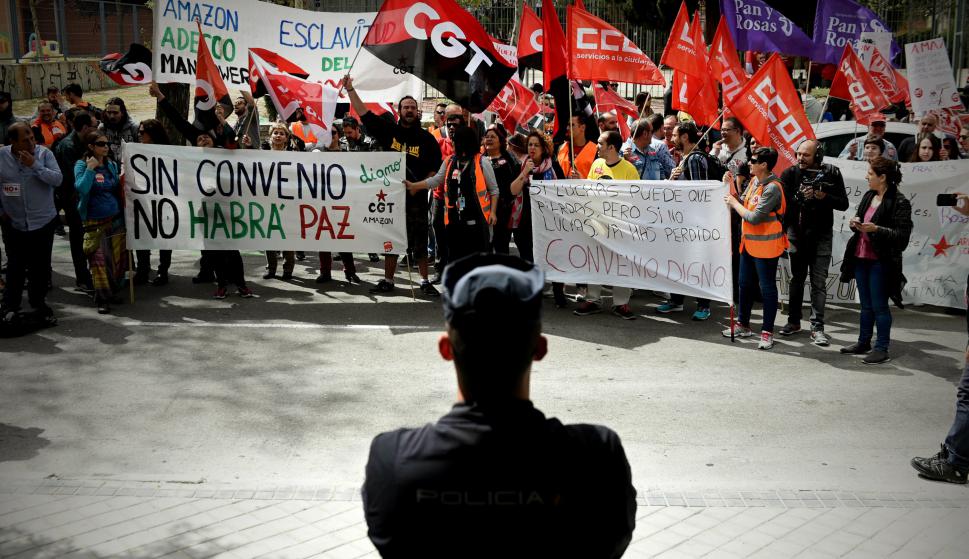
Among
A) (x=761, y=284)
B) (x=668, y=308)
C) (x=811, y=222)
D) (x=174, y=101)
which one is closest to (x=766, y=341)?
(x=761, y=284)

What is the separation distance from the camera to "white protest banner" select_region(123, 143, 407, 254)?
407 inches

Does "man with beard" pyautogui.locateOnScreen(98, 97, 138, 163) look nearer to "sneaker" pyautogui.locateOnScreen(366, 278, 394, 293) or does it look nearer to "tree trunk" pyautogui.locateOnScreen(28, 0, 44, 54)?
"sneaker" pyautogui.locateOnScreen(366, 278, 394, 293)

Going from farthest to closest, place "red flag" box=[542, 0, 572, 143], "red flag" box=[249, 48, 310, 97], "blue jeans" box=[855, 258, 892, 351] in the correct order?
1. "red flag" box=[249, 48, 310, 97]
2. "red flag" box=[542, 0, 572, 143]
3. "blue jeans" box=[855, 258, 892, 351]

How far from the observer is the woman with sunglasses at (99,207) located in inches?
385

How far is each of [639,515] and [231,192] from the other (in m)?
6.47

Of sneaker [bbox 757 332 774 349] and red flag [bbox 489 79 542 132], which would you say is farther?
red flag [bbox 489 79 542 132]

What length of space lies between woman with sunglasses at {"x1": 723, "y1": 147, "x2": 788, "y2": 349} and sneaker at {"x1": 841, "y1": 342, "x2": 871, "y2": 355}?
0.63 metres

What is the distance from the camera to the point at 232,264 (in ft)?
34.9

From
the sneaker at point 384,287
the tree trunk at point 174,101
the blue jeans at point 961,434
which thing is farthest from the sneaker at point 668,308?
the tree trunk at point 174,101

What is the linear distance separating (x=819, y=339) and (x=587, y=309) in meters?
2.29

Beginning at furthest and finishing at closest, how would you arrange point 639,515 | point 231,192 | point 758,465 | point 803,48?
1. point 803,48
2. point 231,192
3. point 758,465
4. point 639,515

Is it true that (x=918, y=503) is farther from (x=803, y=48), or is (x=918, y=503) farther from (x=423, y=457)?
(x=803, y=48)

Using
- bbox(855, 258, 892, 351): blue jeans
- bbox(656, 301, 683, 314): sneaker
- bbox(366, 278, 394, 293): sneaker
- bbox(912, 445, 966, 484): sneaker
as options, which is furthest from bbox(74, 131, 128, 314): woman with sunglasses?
bbox(912, 445, 966, 484): sneaker

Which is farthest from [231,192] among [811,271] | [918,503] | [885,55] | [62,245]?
[885,55]
